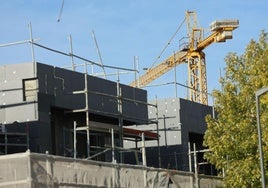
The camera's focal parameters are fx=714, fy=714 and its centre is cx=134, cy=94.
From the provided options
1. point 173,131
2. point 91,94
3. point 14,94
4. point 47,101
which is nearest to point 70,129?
point 91,94

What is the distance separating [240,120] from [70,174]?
37.1ft

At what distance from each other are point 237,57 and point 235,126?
Result: 11.0 ft

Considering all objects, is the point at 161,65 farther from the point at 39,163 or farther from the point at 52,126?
the point at 39,163

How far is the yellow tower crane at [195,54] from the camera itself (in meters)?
69.2

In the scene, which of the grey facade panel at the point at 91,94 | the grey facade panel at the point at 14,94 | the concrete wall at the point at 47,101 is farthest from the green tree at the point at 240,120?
the grey facade panel at the point at 14,94

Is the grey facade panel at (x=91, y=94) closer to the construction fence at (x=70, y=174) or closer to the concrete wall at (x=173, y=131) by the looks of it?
the construction fence at (x=70, y=174)

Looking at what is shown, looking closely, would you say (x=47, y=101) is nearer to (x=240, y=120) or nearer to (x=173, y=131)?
(x=240, y=120)

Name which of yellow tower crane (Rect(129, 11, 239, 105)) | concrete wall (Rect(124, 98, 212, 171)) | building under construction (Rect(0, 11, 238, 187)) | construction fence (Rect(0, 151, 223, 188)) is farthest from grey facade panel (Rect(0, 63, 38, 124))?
yellow tower crane (Rect(129, 11, 239, 105))

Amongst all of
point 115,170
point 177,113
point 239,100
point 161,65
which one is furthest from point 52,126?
point 161,65

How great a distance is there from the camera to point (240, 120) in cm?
2908

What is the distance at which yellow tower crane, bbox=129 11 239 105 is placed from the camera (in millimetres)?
69188

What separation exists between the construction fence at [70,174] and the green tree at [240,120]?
3642 millimetres

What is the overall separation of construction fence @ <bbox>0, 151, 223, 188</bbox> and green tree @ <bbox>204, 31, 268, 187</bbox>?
3.64 m

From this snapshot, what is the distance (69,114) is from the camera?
27875mm
